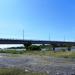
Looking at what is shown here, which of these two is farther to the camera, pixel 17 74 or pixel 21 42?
pixel 21 42

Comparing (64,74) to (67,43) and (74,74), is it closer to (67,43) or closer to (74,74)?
(74,74)

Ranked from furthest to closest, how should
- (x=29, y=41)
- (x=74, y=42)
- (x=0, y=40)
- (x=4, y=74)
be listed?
(x=74, y=42)
(x=29, y=41)
(x=0, y=40)
(x=4, y=74)

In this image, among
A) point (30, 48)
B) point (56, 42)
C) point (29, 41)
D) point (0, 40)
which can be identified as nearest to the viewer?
point (0, 40)

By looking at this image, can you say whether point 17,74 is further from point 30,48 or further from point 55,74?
point 30,48

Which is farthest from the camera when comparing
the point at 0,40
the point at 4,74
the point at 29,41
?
the point at 29,41

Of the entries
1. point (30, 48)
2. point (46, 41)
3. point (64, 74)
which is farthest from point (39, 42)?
point (64, 74)

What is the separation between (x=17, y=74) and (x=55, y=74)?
14.5 ft

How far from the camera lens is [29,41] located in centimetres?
14462

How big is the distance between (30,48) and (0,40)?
66.7 feet

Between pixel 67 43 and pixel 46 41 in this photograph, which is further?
pixel 67 43

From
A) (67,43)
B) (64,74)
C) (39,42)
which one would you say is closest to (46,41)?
(39,42)

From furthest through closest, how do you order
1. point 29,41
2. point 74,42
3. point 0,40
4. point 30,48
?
point 74,42 → point 29,41 → point 30,48 → point 0,40

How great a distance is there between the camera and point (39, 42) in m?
148

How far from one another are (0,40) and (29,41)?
28553mm
